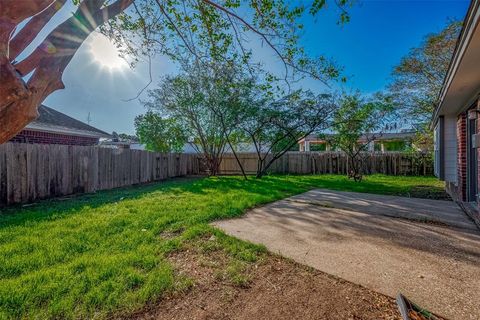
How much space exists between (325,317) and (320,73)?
4.85m

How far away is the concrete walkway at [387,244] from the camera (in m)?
2.05

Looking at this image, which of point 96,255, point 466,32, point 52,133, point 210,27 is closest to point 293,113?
point 210,27

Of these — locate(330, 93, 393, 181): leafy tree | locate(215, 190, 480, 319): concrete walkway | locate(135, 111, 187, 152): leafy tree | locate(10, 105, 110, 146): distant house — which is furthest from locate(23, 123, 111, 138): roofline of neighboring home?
locate(330, 93, 393, 181): leafy tree

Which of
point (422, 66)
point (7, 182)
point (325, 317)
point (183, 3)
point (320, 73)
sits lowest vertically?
point (325, 317)

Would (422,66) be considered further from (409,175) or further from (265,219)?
(265,219)

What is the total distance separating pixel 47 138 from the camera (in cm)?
1002

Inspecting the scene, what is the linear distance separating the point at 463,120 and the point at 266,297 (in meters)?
6.74

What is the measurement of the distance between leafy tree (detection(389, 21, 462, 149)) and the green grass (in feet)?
36.9

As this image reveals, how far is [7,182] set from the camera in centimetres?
532

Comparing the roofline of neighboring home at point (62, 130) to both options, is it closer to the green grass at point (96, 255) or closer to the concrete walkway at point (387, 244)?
the green grass at point (96, 255)

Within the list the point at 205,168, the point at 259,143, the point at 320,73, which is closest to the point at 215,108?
the point at 259,143

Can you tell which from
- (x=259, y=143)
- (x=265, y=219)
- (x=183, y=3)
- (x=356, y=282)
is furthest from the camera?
(x=259, y=143)

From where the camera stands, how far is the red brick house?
2.66m

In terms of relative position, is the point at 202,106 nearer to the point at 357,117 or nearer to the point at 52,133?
the point at 52,133
